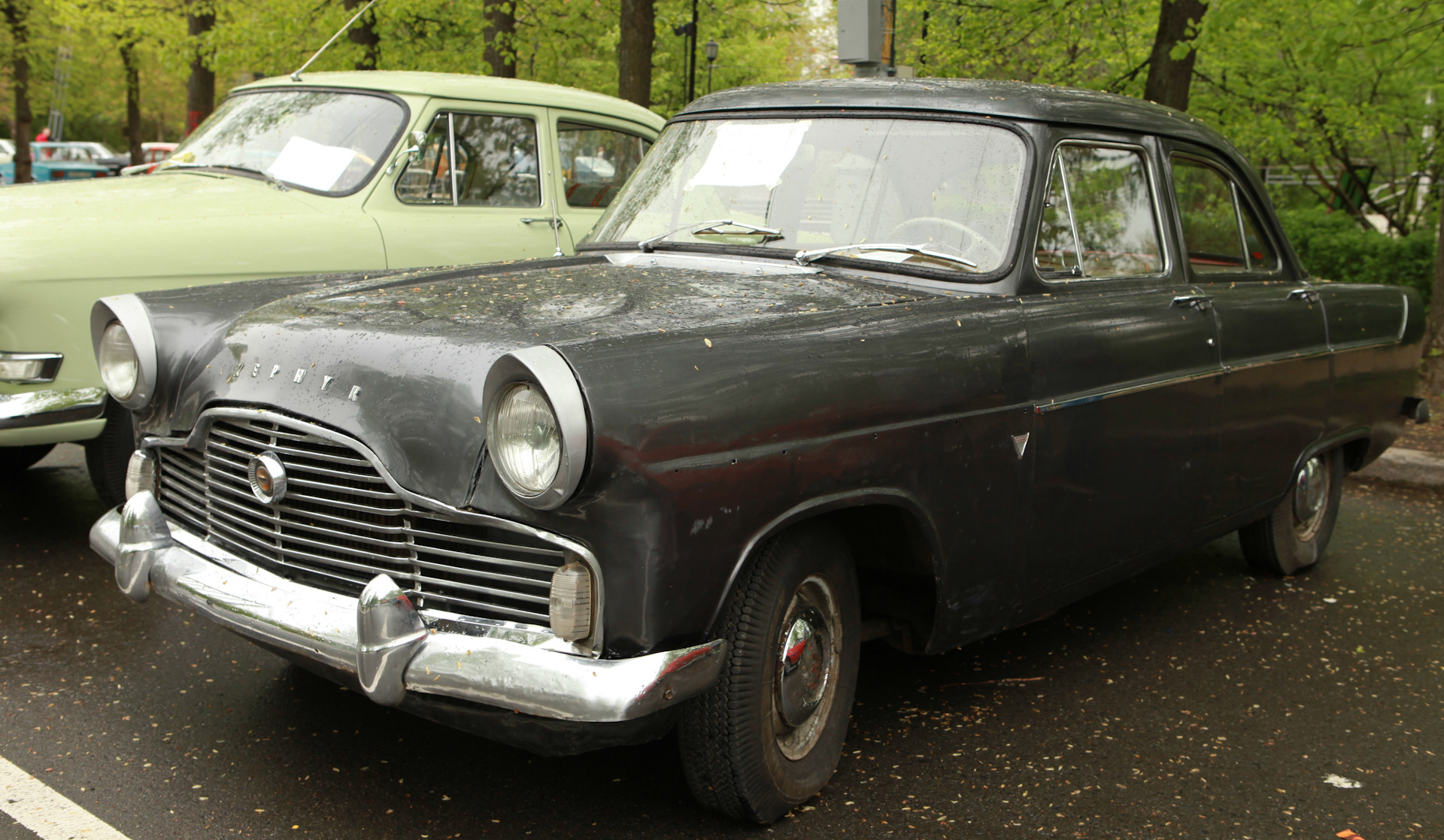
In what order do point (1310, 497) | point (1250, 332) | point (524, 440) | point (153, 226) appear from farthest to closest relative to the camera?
point (1310, 497) < point (153, 226) < point (1250, 332) < point (524, 440)

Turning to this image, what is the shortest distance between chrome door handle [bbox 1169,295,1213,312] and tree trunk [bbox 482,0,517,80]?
10.6m

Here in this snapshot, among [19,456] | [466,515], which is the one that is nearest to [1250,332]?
[466,515]

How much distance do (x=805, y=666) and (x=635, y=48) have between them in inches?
353

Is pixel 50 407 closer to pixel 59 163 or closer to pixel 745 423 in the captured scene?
pixel 745 423

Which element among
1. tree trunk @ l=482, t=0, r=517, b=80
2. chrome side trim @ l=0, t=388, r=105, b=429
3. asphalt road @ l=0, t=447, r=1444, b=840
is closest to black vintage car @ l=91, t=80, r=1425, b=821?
asphalt road @ l=0, t=447, r=1444, b=840

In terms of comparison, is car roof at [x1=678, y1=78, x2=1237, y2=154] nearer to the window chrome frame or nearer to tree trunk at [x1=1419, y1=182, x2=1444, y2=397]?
the window chrome frame

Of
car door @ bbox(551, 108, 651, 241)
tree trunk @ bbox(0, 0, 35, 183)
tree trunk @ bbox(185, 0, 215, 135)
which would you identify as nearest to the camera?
car door @ bbox(551, 108, 651, 241)

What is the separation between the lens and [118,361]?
3432 mm

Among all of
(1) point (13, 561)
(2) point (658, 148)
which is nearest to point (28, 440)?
(1) point (13, 561)

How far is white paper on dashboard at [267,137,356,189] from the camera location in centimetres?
595

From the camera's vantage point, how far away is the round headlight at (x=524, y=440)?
2.43 meters

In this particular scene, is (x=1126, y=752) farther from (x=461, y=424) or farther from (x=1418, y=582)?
(x=1418, y=582)

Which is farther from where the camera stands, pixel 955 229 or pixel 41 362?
pixel 41 362

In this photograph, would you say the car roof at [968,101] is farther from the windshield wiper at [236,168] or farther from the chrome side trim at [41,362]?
the chrome side trim at [41,362]
